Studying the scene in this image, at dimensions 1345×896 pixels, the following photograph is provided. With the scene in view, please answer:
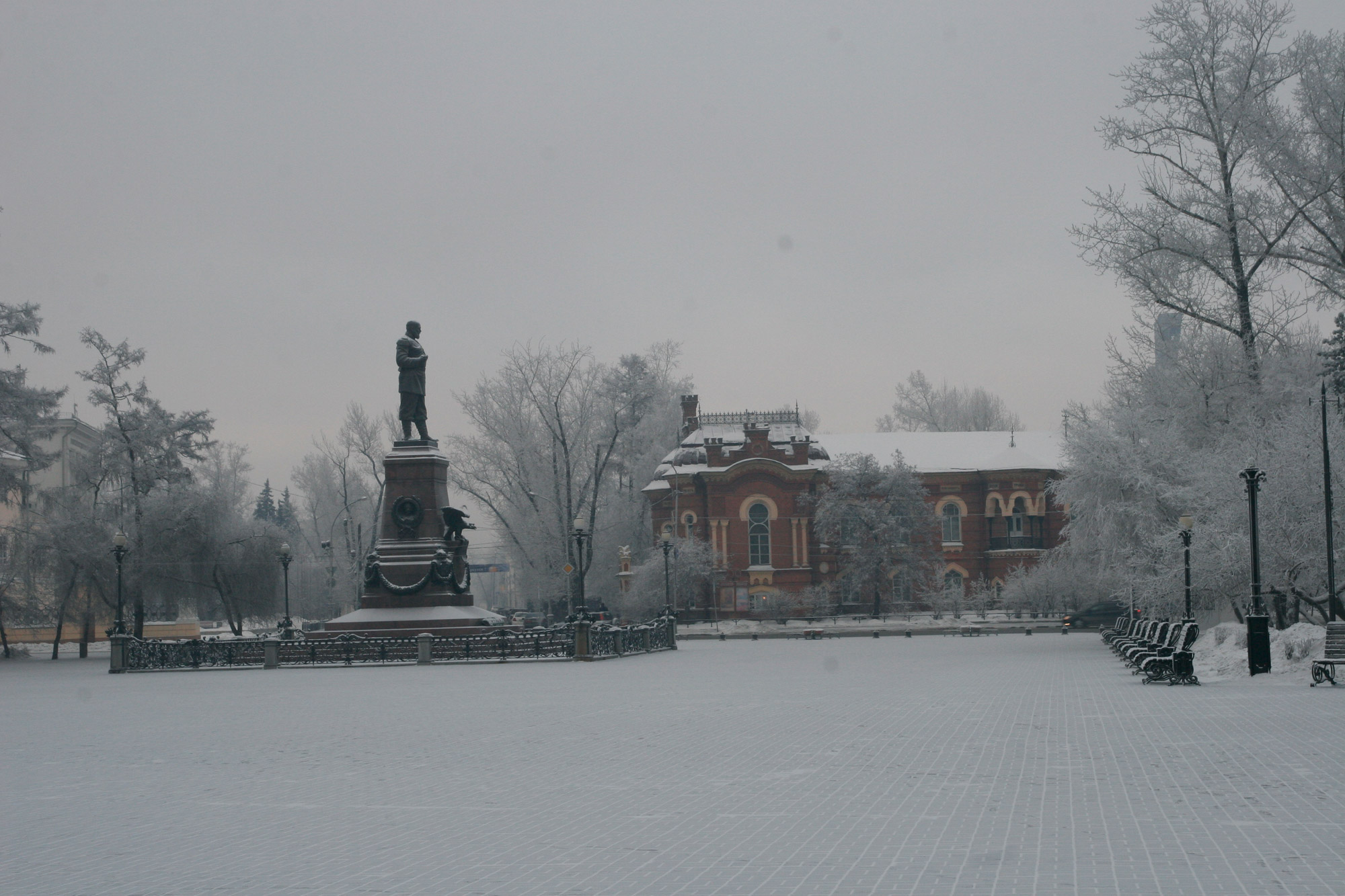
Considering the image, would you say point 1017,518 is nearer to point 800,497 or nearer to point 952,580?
point 952,580

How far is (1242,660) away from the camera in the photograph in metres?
21.6

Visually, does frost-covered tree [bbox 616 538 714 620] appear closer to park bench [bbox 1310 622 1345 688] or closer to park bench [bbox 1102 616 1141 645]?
park bench [bbox 1102 616 1141 645]

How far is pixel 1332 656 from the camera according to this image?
17.7 metres

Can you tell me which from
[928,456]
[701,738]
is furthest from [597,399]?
[701,738]

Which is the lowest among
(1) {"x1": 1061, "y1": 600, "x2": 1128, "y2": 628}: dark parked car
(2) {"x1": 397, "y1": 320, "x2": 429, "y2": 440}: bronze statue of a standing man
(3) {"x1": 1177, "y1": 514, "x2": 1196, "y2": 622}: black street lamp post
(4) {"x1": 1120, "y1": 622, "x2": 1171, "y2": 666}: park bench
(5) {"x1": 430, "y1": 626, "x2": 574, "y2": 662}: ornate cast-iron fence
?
(1) {"x1": 1061, "y1": 600, "x2": 1128, "y2": 628}: dark parked car

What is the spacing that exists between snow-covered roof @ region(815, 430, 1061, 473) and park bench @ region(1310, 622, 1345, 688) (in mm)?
49760

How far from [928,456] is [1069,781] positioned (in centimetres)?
6232

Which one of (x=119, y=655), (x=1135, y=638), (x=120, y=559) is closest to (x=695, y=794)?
(x=1135, y=638)

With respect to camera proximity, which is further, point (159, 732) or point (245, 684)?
point (245, 684)

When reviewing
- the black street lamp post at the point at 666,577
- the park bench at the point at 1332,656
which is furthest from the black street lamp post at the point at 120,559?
the park bench at the point at 1332,656

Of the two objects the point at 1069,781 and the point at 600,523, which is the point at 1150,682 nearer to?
the point at 1069,781

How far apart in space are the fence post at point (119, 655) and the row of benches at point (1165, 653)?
2338 centimetres

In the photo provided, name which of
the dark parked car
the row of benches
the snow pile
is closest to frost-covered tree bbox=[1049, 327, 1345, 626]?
the snow pile

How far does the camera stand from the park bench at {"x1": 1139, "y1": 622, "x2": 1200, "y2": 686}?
1888 cm
